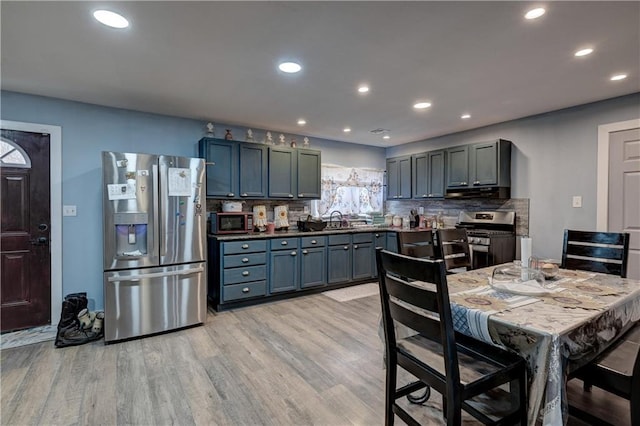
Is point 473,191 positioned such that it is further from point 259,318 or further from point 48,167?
point 48,167

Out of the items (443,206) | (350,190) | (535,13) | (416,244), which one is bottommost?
(416,244)

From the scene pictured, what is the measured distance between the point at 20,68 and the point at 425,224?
5263mm

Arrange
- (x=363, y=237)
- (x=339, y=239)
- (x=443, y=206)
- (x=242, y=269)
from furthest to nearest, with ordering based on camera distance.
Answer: (x=443, y=206) → (x=363, y=237) → (x=339, y=239) → (x=242, y=269)

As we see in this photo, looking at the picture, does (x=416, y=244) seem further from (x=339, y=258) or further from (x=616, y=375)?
(x=339, y=258)

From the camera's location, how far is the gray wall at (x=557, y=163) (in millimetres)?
3523

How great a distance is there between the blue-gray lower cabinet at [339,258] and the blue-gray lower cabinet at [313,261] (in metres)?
0.09

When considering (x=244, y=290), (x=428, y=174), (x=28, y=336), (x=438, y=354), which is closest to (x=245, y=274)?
(x=244, y=290)

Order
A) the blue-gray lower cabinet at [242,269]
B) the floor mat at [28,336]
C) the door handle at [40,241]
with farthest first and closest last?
the blue-gray lower cabinet at [242,269] < the door handle at [40,241] < the floor mat at [28,336]

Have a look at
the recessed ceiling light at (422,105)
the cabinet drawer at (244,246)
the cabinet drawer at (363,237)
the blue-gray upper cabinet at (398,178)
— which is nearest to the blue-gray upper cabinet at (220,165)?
the cabinet drawer at (244,246)

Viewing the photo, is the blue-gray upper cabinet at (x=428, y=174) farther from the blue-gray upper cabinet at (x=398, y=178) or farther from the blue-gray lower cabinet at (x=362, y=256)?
the blue-gray lower cabinet at (x=362, y=256)

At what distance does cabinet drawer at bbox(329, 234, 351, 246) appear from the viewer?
4.59 meters

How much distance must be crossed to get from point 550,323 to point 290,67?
241cm

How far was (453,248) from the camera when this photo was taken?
8.18ft

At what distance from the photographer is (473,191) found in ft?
14.8
